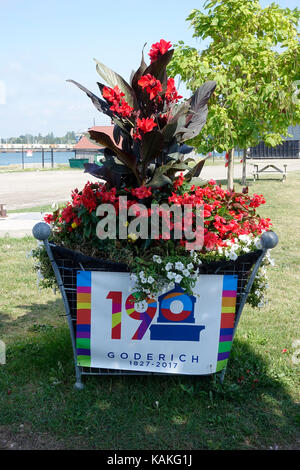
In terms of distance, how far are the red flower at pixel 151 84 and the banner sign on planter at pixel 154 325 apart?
1.21 meters

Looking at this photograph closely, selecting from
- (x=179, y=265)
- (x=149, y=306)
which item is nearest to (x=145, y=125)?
(x=179, y=265)

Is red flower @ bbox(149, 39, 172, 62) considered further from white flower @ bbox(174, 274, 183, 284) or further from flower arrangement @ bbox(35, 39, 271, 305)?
white flower @ bbox(174, 274, 183, 284)

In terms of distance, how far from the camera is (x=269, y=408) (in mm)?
3186

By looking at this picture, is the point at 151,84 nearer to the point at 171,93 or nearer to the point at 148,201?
the point at 171,93

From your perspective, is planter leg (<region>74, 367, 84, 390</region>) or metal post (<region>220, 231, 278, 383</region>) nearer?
metal post (<region>220, 231, 278, 383</region>)

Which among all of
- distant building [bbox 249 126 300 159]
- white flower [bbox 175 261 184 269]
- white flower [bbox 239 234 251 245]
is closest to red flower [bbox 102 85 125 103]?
white flower [bbox 175 261 184 269]

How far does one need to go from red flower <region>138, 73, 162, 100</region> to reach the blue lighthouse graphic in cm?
129

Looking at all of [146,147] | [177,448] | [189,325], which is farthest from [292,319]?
[146,147]

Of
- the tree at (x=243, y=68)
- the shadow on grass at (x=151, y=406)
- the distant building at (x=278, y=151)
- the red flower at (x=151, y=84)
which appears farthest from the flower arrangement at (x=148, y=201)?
the distant building at (x=278, y=151)

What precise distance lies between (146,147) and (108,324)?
125 cm

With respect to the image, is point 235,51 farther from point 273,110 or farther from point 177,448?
point 177,448

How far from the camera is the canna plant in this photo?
287 centimetres

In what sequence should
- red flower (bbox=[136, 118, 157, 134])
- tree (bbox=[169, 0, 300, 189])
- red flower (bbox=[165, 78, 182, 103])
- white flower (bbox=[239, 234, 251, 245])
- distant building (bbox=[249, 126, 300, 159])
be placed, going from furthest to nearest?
distant building (bbox=[249, 126, 300, 159]) < tree (bbox=[169, 0, 300, 189]) < white flower (bbox=[239, 234, 251, 245]) < red flower (bbox=[165, 78, 182, 103]) < red flower (bbox=[136, 118, 157, 134])

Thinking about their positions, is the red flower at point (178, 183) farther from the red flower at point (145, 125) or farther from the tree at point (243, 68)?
the tree at point (243, 68)
